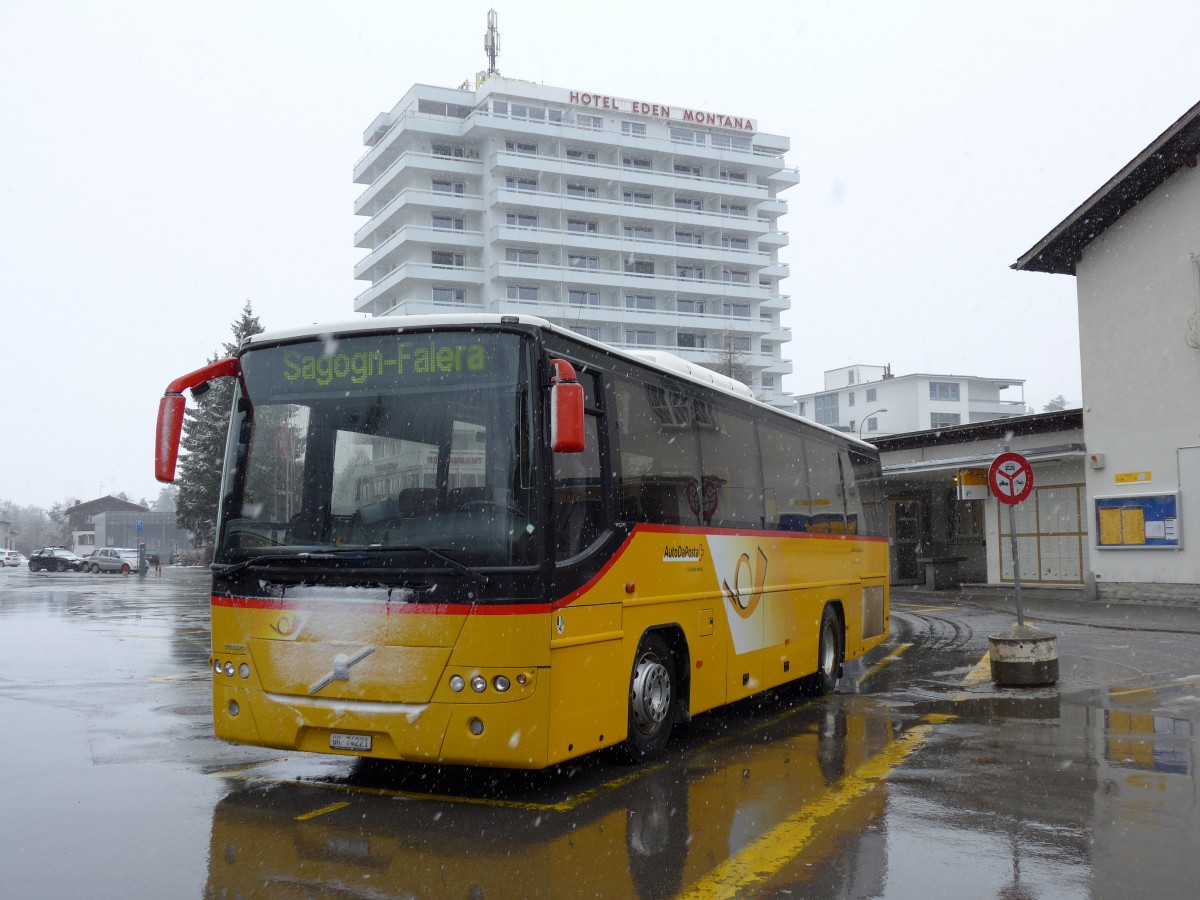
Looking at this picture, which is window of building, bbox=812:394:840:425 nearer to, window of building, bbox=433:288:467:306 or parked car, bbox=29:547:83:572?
window of building, bbox=433:288:467:306

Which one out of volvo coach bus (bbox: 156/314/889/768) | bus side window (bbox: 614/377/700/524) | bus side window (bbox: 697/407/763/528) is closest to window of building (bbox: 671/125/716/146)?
bus side window (bbox: 697/407/763/528)

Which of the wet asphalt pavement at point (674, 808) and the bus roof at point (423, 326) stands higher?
the bus roof at point (423, 326)

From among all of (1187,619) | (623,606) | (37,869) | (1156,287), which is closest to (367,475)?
(623,606)

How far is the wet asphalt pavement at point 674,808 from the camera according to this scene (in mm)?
5336

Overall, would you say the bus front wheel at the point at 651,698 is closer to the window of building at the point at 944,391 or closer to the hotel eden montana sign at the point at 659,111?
the hotel eden montana sign at the point at 659,111

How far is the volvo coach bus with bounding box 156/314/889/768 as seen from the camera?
6.54 metres

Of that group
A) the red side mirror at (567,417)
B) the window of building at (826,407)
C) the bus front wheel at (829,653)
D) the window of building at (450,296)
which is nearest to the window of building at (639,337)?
the window of building at (450,296)

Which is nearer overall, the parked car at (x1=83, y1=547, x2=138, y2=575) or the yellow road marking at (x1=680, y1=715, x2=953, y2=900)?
the yellow road marking at (x1=680, y1=715, x2=953, y2=900)

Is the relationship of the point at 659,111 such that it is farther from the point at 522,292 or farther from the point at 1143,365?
the point at 1143,365

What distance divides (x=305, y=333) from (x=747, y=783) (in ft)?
14.3

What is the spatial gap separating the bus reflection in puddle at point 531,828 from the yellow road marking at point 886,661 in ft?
18.3

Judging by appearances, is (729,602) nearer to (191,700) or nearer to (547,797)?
(547,797)

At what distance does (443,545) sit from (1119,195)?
78.2 ft

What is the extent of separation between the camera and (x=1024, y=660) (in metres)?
12.4
